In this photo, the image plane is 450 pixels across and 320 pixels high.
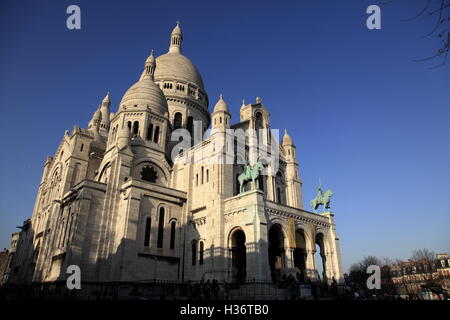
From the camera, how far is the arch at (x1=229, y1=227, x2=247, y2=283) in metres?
26.5

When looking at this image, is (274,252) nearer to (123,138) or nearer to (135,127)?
(123,138)

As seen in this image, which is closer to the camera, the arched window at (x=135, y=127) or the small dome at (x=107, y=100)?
the arched window at (x=135, y=127)

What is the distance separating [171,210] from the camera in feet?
104

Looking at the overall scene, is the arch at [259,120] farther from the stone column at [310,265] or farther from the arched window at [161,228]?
the stone column at [310,265]

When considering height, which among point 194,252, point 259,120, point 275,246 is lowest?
point 194,252

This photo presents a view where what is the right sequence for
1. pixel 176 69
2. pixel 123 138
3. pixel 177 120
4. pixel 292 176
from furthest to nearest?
1. pixel 176 69
2. pixel 177 120
3. pixel 292 176
4. pixel 123 138

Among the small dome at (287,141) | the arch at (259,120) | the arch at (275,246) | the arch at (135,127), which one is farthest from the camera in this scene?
the small dome at (287,141)

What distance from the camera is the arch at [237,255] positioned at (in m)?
26.5

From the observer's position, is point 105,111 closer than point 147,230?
No

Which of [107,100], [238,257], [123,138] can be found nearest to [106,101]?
[107,100]

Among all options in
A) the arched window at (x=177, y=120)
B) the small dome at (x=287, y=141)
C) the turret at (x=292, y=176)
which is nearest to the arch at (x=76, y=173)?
the arched window at (x=177, y=120)

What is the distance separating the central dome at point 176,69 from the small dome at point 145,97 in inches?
388

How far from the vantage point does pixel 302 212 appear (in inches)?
1201

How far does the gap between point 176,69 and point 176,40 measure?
11.9 m
